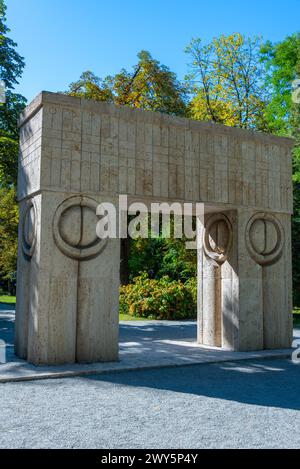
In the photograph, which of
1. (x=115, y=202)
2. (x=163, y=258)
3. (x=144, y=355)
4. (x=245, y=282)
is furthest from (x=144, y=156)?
(x=163, y=258)

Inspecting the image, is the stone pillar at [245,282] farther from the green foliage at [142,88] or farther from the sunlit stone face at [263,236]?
the green foliage at [142,88]

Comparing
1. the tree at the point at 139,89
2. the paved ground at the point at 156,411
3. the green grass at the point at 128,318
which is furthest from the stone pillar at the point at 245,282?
the tree at the point at 139,89

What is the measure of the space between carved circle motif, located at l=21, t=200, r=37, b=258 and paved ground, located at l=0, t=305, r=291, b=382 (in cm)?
A: 190

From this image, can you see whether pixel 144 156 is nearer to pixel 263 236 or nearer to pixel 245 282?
pixel 263 236

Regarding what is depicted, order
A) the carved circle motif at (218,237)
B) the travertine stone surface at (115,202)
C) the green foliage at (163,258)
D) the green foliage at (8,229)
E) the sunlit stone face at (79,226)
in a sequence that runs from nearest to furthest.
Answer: the travertine stone surface at (115,202)
the sunlit stone face at (79,226)
the carved circle motif at (218,237)
the green foliage at (8,229)
the green foliage at (163,258)

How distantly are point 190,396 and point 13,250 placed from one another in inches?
1098

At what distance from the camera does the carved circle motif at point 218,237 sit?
998 cm

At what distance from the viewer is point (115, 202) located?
8383 millimetres

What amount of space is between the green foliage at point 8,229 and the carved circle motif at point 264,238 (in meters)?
15.8

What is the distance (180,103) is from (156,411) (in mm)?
20574

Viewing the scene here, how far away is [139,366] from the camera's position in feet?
25.2

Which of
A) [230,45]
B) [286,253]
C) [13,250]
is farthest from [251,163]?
[13,250]

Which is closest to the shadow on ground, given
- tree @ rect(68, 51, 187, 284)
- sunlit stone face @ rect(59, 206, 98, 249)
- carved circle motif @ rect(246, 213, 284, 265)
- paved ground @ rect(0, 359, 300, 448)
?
paved ground @ rect(0, 359, 300, 448)

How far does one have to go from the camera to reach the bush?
1919cm
